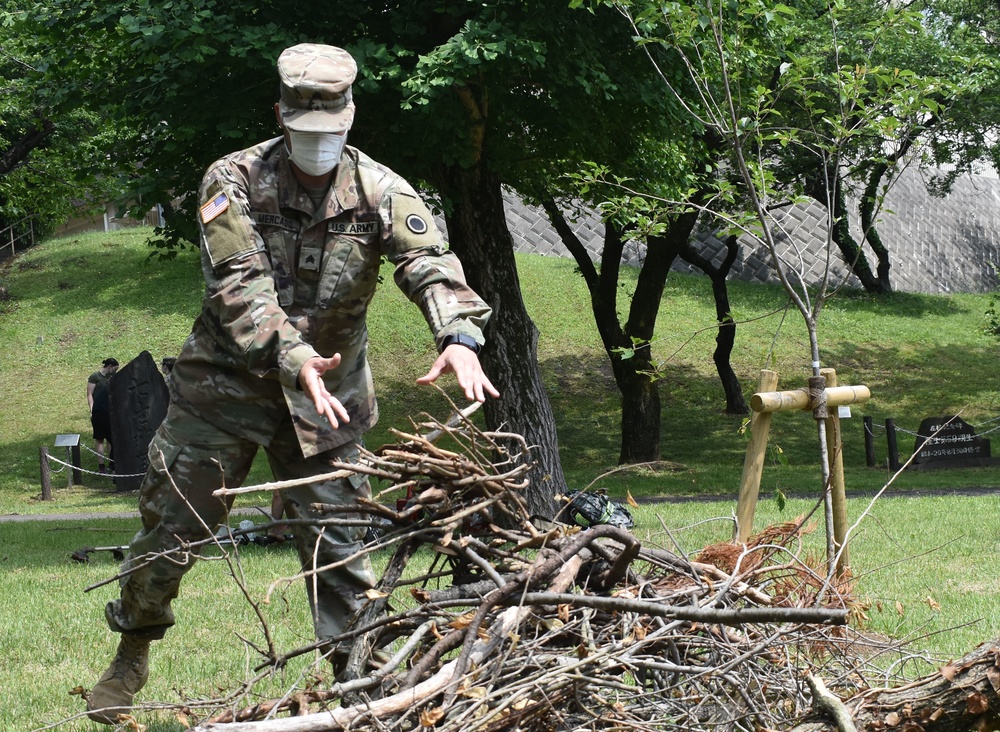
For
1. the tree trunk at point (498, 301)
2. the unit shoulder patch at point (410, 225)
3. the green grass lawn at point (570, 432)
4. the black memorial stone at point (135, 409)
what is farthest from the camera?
the black memorial stone at point (135, 409)

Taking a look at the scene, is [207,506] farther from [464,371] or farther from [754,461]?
[754,461]

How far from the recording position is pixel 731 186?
7160 mm

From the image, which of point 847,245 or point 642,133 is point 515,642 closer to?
point 642,133

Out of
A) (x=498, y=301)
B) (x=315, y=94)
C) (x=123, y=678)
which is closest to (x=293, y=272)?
(x=315, y=94)

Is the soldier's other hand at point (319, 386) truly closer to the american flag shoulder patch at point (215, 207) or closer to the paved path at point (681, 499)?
the american flag shoulder patch at point (215, 207)

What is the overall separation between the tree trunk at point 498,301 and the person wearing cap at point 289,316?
21.6 feet

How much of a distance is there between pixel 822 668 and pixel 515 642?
1106 mm

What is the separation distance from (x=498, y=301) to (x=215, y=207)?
709 centimetres

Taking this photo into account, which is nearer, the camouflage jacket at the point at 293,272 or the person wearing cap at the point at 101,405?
the camouflage jacket at the point at 293,272

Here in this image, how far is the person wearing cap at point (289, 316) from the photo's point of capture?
157 inches

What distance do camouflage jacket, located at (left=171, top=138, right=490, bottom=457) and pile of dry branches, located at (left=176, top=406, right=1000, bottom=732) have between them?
2.23 ft

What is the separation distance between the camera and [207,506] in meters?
4.34

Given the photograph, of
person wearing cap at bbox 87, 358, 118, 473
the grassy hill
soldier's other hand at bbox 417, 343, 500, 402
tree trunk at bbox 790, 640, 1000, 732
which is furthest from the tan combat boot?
person wearing cap at bbox 87, 358, 118, 473

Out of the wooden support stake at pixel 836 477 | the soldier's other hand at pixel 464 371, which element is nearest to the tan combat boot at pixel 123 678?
the soldier's other hand at pixel 464 371
